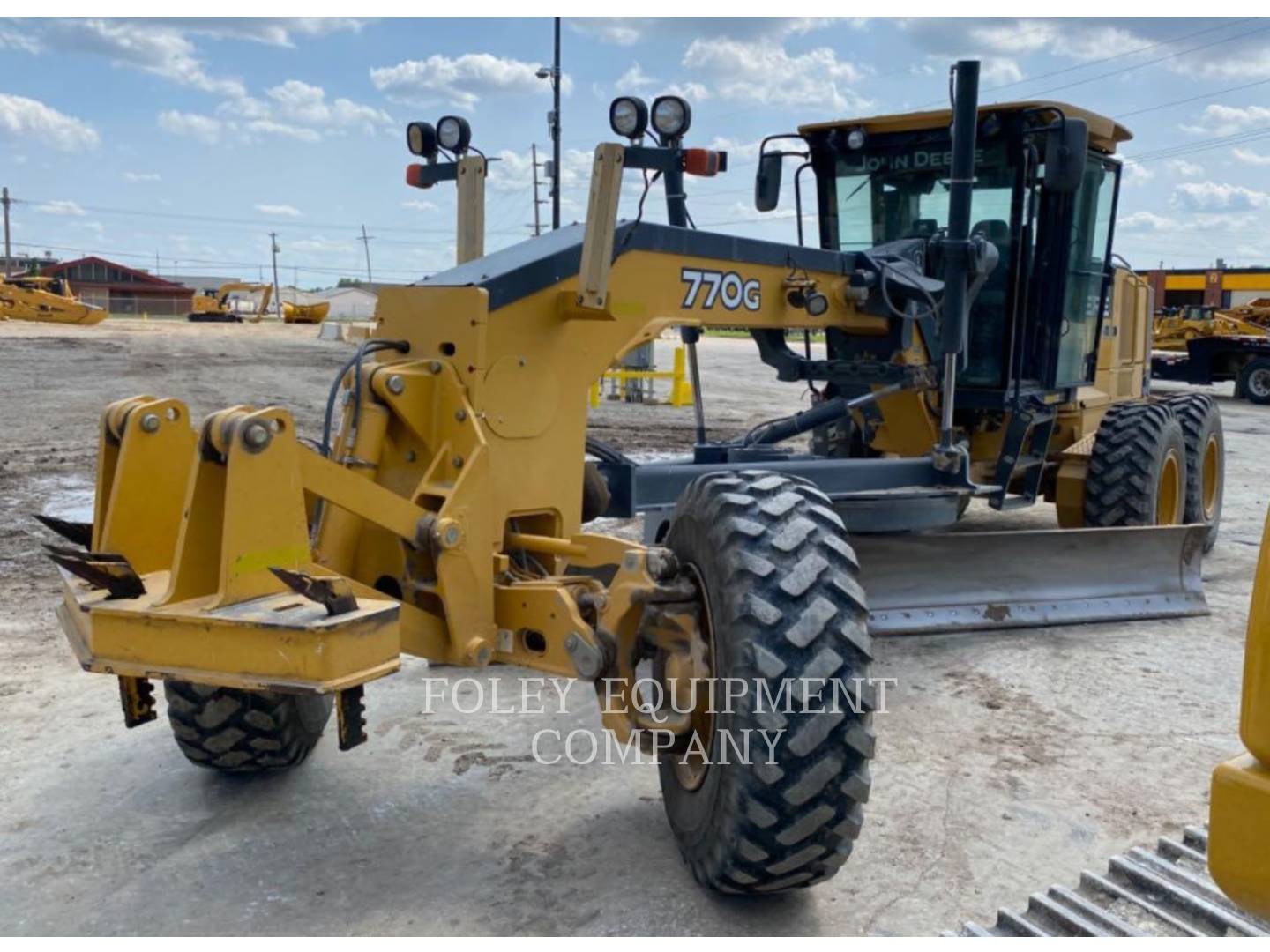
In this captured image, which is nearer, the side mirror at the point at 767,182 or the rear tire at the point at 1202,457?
the side mirror at the point at 767,182

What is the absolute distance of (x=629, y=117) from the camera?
3.99 metres

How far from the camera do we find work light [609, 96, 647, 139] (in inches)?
156

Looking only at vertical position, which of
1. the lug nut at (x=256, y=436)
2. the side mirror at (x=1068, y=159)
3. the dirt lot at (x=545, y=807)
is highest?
the side mirror at (x=1068, y=159)

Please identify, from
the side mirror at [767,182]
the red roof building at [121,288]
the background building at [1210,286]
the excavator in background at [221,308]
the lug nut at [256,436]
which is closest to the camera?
the lug nut at [256,436]

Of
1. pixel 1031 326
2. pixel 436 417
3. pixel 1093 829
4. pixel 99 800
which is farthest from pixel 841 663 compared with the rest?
pixel 1031 326

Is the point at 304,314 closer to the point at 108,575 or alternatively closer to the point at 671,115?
the point at 671,115

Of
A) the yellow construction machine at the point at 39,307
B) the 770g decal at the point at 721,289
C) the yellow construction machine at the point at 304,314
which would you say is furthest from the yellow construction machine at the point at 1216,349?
the yellow construction machine at the point at 304,314

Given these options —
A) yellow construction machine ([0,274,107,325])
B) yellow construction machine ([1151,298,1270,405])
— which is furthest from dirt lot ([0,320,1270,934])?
yellow construction machine ([0,274,107,325])

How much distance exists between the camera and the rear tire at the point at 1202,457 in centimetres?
780

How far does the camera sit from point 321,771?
4.42 m

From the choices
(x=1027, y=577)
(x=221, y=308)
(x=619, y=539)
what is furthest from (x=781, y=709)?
(x=221, y=308)

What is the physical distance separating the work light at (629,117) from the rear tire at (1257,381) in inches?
815

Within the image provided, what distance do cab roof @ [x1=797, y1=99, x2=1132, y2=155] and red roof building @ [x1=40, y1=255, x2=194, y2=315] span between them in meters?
68.6

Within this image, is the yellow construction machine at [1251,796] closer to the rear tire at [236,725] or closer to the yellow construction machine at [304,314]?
the rear tire at [236,725]
